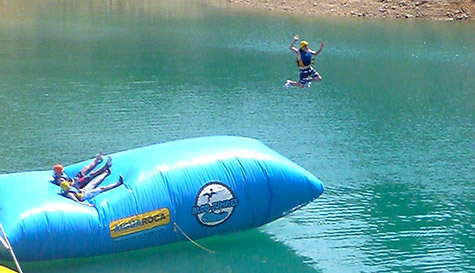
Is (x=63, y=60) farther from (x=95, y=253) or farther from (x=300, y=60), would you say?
(x=95, y=253)

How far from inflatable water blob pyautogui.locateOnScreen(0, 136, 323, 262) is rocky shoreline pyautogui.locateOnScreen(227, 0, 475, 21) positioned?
60035mm

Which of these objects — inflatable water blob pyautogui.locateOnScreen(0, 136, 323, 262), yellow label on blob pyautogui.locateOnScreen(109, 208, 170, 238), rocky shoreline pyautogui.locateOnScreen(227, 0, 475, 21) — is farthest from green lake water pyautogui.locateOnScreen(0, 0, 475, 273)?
rocky shoreline pyautogui.locateOnScreen(227, 0, 475, 21)

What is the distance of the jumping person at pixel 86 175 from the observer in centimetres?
1858

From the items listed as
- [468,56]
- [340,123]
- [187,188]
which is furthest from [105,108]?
[468,56]

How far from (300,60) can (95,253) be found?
9.60 m

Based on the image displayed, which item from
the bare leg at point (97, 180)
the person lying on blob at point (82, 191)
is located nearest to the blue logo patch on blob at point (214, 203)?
the person lying on blob at point (82, 191)

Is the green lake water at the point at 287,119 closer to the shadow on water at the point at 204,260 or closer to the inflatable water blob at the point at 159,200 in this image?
the shadow on water at the point at 204,260

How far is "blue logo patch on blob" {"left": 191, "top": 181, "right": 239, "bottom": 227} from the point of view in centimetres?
1833

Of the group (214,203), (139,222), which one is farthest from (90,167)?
(214,203)

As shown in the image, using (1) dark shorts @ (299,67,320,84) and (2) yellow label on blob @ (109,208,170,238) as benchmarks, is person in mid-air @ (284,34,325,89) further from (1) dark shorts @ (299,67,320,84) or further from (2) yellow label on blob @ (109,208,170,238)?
(2) yellow label on blob @ (109,208,170,238)

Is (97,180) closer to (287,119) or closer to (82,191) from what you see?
(82,191)

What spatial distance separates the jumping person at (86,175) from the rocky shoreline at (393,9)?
200 feet

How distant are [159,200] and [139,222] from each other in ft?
2.63

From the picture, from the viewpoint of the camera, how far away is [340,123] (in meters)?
32.9
